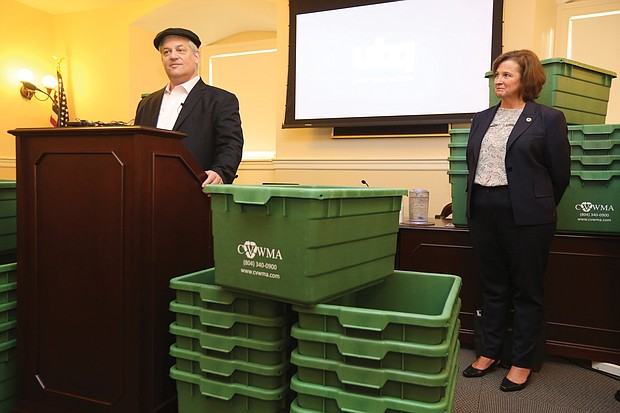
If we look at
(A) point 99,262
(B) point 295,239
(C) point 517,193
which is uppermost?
(C) point 517,193

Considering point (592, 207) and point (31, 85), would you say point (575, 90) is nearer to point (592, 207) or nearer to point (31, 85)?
point (592, 207)

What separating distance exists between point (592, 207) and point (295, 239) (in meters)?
1.78

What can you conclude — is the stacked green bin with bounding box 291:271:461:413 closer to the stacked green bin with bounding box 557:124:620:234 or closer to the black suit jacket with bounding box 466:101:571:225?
the black suit jacket with bounding box 466:101:571:225

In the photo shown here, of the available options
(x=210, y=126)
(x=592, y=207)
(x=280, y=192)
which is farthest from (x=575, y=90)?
(x=280, y=192)

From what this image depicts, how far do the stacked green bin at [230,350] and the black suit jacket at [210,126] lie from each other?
0.72 meters

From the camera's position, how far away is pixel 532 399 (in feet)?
6.77

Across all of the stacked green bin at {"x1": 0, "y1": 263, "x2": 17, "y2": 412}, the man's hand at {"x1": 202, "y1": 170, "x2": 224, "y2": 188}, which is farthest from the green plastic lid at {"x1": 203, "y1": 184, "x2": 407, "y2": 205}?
the stacked green bin at {"x1": 0, "y1": 263, "x2": 17, "y2": 412}

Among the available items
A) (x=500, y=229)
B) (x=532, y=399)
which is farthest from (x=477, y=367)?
(x=500, y=229)

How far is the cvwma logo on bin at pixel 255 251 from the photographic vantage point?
126 centimetres

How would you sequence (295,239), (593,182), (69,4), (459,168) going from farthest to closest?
(69,4) < (459,168) < (593,182) < (295,239)

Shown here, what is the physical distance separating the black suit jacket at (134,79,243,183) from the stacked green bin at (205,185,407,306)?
699 mm

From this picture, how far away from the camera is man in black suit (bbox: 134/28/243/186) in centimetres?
204

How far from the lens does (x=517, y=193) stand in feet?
6.68

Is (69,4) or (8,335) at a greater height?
(69,4)
